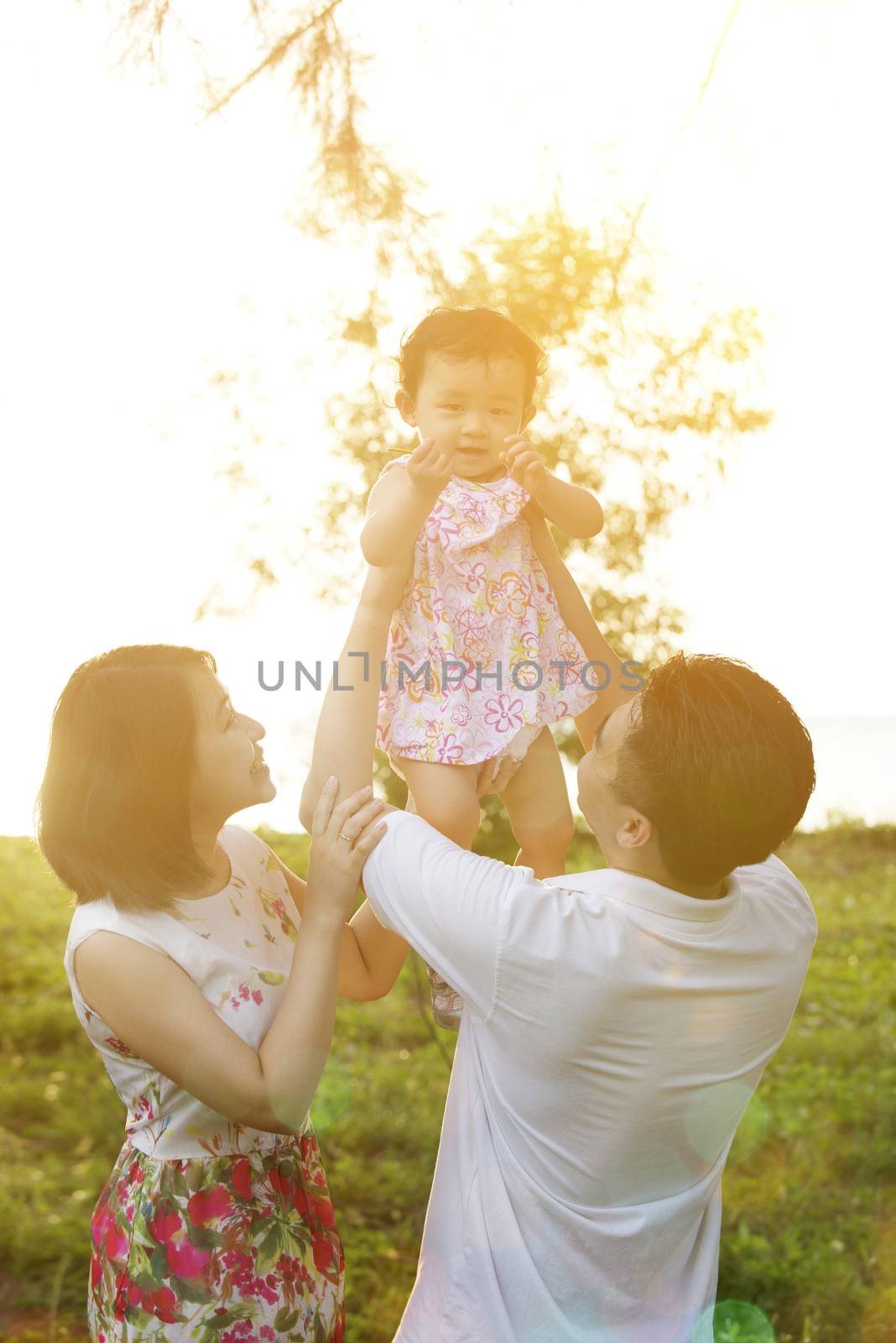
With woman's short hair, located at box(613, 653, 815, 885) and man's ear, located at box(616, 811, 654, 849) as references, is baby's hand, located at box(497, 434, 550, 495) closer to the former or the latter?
woman's short hair, located at box(613, 653, 815, 885)

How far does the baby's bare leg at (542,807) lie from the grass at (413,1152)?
1079mm

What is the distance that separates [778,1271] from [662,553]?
6.31 feet

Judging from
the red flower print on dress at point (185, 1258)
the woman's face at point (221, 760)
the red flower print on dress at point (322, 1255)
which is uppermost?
the woman's face at point (221, 760)

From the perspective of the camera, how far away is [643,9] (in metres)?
2.66

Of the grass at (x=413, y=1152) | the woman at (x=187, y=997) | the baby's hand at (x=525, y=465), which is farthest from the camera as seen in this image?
the grass at (x=413, y=1152)

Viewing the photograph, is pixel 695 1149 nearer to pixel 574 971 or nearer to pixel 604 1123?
pixel 604 1123

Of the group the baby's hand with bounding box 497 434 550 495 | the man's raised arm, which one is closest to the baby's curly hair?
the baby's hand with bounding box 497 434 550 495

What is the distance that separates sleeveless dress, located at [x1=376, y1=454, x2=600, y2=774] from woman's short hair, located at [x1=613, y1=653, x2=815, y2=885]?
0.37 metres

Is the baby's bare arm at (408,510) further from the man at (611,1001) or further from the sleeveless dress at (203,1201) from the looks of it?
the sleeveless dress at (203,1201)

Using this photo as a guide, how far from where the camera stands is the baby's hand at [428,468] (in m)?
1.57

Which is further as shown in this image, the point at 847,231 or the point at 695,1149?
the point at 847,231

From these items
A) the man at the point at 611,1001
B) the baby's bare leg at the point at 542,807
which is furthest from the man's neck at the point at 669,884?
the baby's bare leg at the point at 542,807

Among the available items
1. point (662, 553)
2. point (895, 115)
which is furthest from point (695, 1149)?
point (895, 115)

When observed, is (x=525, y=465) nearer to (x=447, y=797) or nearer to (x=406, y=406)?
(x=406, y=406)
